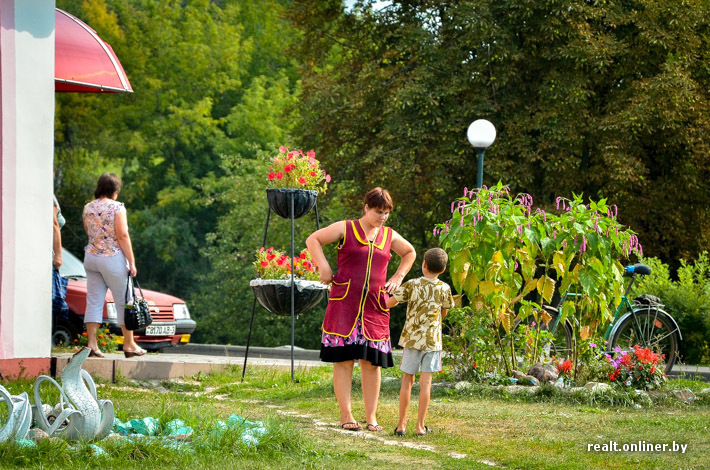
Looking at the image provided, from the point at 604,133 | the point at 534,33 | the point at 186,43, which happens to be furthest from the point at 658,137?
the point at 186,43

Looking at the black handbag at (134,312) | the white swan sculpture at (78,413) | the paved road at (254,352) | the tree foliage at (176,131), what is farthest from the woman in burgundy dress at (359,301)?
the tree foliage at (176,131)

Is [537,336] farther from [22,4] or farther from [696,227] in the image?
[696,227]

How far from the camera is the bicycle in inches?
413

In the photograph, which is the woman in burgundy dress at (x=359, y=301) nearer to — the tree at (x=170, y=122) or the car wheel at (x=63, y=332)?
the car wheel at (x=63, y=332)

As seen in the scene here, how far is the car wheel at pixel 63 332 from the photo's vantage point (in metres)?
12.9

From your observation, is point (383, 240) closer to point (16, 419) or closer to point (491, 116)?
point (16, 419)

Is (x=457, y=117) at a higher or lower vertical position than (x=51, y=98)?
higher

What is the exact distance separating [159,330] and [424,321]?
300 inches

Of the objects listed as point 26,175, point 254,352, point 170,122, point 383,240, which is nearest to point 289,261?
point 26,175

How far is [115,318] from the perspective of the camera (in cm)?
1302

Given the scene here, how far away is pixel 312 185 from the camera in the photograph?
1038cm

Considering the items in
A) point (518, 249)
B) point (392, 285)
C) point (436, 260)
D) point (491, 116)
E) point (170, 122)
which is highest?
point (170, 122)

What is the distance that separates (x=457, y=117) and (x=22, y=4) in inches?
448

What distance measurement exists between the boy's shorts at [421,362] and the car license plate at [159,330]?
7.44m
